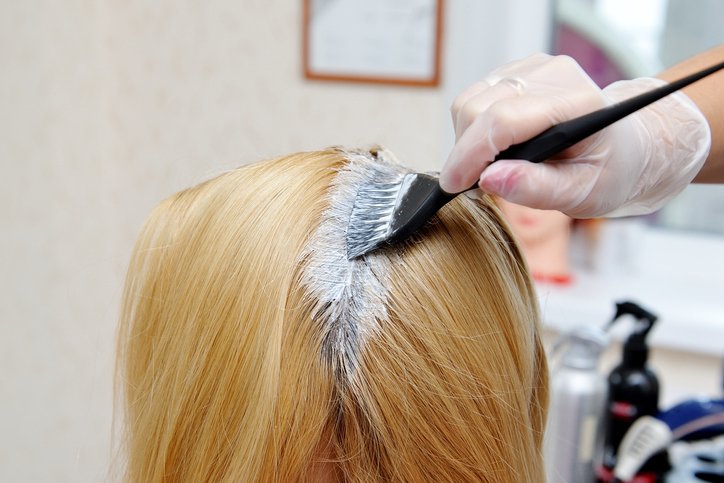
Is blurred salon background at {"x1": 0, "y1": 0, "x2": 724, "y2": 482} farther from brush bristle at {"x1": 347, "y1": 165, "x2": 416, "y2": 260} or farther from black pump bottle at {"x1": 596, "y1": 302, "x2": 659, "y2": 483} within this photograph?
brush bristle at {"x1": 347, "y1": 165, "x2": 416, "y2": 260}

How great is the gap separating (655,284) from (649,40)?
630 mm

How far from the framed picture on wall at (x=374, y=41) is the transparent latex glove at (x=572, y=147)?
103 cm

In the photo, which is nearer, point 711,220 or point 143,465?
point 143,465

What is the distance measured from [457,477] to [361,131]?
49.2 inches

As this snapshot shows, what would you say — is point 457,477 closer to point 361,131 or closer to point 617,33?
point 361,131

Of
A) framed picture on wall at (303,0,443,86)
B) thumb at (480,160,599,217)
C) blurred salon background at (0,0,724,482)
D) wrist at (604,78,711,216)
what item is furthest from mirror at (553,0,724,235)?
thumb at (480,160,599,217)

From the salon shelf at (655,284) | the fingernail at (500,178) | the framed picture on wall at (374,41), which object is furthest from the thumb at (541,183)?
the framed picture on wall at (374,41)

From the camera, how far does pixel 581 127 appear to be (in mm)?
500

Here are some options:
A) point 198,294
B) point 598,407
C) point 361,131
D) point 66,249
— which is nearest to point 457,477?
point 198,294

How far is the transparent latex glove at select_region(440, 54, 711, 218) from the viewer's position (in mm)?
529

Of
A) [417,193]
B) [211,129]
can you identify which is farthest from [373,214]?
[211,129]

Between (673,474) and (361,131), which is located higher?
(361,131)

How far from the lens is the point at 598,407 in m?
1.10

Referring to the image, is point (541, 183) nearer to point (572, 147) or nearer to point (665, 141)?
point (572, 147)
